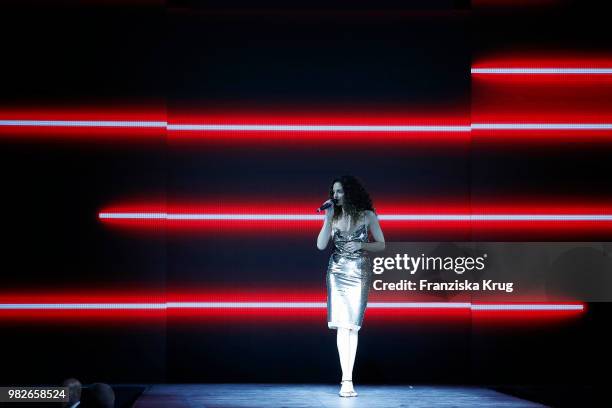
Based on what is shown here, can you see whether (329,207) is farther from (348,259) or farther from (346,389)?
(346,389)

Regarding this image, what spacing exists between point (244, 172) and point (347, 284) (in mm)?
1515

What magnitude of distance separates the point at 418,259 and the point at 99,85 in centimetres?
299

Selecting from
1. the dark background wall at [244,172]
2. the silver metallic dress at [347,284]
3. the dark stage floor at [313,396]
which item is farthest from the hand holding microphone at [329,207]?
the dark stage floor at [313,396]

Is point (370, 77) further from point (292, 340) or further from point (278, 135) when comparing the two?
point (292, 340)

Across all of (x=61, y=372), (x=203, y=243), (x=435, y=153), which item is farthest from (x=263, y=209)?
(x=61, y=372)

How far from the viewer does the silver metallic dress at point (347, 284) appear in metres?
5.20

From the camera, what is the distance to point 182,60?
20.4 feet

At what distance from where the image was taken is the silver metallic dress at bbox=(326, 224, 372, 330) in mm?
5203

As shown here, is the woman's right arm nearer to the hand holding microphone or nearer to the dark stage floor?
the hand holding microphone

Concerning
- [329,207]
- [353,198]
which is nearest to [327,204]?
[329,207]

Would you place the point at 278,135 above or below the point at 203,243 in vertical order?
above

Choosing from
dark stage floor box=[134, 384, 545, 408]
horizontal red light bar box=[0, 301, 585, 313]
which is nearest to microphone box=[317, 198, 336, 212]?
horizontal red light bar box=[0, 301, 585, 313]

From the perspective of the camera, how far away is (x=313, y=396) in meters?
5.44

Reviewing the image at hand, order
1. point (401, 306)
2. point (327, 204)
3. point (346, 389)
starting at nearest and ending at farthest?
point (327, 204) < point (346, 389) < point (401, 306)
